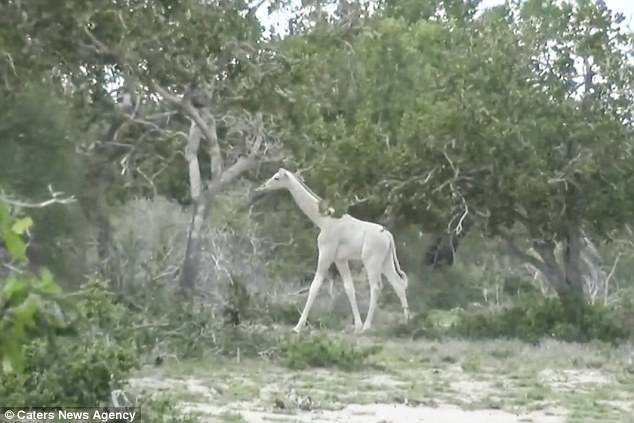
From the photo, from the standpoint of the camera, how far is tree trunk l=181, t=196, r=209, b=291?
55.1ft

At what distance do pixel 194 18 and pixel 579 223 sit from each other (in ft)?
28.0

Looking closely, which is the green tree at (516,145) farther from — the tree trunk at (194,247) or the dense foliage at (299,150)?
the tree trunk at (194,247)

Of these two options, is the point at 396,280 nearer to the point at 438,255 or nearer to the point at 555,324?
the point at 555,324

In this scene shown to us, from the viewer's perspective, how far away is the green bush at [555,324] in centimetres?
1673

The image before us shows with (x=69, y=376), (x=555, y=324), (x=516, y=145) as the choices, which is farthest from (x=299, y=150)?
(x=69, y=376)

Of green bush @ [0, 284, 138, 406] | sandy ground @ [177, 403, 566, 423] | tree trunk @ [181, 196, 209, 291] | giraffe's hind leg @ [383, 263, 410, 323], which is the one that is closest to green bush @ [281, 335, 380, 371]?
sandy ground @ [177, 403, 566, 423]

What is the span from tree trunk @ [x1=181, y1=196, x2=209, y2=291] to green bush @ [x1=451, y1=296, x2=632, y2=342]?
3.47 metres

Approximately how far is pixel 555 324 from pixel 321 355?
5.19m

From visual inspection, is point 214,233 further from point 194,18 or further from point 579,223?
point 194,18

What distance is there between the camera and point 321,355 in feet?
41.6

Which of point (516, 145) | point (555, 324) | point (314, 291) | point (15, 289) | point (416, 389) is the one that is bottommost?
point (416, 389)

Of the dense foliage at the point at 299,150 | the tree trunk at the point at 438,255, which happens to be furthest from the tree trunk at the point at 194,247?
the tree trunk at the point at 438,255

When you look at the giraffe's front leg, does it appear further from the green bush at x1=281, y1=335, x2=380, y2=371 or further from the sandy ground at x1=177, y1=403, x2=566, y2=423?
the sandy ground at x1=177, y1=403, x2=566, y2=423

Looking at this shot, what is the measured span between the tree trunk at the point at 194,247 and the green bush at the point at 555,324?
11.4 feet
